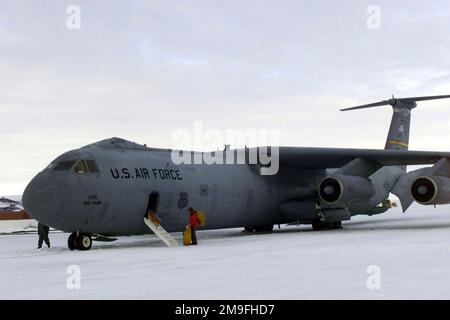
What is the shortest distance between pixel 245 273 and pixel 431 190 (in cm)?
1221

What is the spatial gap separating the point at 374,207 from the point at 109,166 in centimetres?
1252

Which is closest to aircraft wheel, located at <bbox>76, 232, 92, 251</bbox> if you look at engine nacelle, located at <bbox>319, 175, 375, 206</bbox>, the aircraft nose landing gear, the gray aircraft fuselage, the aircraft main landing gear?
the aircraft nose landing gear

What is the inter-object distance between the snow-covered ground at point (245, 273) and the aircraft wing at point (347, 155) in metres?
6.92

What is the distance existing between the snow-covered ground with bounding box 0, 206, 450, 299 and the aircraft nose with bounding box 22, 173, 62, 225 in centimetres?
109

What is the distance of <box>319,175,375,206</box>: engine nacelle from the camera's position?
19984 mm

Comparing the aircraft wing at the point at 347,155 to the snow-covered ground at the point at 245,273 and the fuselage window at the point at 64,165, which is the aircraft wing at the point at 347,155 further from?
the fuselage window at the point at 64,165

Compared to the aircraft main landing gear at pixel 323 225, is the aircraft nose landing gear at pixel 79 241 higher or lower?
higher

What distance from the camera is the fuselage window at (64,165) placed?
49.6ft

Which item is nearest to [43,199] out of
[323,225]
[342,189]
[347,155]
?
[342,189]

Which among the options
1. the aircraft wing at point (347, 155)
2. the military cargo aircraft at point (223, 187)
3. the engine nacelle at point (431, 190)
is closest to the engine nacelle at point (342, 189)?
the military cargo aircraft at point (223, 187)

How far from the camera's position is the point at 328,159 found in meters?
21.1

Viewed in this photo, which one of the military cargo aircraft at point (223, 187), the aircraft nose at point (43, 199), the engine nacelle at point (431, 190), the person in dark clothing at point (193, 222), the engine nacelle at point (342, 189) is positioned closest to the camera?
the aircraft nose at point (43, 199)

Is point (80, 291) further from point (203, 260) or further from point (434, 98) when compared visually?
point (434, 98)
